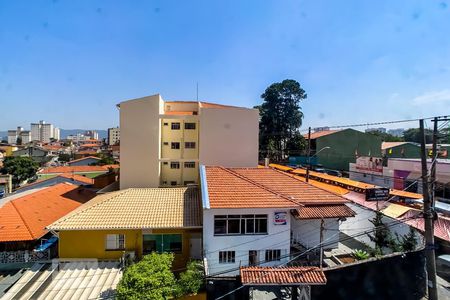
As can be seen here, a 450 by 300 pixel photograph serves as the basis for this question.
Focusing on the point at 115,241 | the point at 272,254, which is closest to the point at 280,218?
the point at 272,254

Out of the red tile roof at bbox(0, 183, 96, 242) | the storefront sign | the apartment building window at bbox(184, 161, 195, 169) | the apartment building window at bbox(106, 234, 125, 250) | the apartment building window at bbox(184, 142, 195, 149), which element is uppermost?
the apartment building window at bbox(184, 142, 195, 149)

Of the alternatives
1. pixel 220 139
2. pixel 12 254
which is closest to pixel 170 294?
pixel 12 254

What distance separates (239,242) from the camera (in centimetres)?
1416

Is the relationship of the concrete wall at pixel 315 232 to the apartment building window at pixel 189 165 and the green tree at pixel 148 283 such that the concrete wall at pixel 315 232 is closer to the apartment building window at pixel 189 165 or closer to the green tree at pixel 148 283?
the green tree at pixel 148 283

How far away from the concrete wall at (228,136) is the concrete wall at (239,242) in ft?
29.8

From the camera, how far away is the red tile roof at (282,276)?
1127 centimetres

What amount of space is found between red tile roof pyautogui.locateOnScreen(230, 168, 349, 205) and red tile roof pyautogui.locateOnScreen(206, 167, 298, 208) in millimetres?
750

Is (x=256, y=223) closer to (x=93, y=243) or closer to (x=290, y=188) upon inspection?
(x=290, y=188)

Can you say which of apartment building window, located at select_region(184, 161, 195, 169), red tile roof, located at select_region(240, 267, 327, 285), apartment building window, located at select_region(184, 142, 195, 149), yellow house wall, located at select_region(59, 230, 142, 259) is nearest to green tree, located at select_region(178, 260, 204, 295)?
red tile roof, located at select_region(240, 267, 327, 285)

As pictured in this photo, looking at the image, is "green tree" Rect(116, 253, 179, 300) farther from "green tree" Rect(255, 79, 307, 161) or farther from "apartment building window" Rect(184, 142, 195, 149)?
"green tree" Rect(255, 79, 307, 161)

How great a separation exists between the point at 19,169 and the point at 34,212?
38.9m

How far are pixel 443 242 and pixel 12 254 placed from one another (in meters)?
23.9

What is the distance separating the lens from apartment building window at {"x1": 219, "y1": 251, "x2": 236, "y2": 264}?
555 inches

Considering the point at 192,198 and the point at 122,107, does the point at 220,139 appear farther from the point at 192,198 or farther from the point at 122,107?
the point at 122,107
